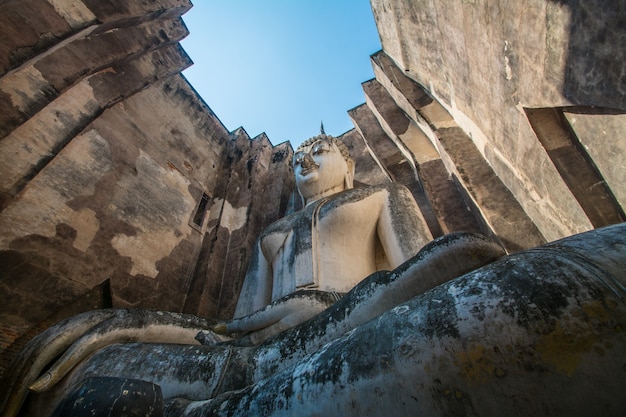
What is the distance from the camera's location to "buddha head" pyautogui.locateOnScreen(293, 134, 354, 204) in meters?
3.82

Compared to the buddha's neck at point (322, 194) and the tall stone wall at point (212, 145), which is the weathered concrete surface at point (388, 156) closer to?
the tall stone wall at point (212, 145)

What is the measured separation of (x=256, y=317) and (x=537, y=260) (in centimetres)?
184

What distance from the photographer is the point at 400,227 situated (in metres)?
2.89

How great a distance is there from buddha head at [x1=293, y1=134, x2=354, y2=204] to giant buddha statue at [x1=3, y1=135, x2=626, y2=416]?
69.4 inches

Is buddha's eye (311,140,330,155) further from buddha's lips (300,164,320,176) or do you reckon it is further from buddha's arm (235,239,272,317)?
buddha's arm (235,239,272,317)

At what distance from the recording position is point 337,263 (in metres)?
2.99

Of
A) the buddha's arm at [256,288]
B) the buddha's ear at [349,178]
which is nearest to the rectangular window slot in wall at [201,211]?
the buddha's arm at [256,288]

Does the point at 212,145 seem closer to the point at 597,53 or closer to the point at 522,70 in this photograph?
the point at 522,70

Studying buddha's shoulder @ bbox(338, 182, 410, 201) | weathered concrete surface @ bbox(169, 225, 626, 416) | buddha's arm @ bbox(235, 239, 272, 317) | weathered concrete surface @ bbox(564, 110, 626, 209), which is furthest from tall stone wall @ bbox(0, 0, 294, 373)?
weathered concrete surface @ bbox(564, 110, 626, 209)

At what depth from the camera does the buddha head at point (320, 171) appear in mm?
3816

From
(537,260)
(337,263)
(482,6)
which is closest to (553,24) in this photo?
(482,6)

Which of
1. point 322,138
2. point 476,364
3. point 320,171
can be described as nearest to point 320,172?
point 320,171

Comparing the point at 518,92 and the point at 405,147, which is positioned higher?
the point at 405,147

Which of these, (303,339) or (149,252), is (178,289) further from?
(303,339)
